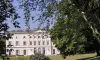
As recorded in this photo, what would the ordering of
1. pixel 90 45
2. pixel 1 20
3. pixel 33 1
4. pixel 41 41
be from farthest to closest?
pixel 41 41 < pixel 90 45 < pixel 33 1 < pixel 1 20

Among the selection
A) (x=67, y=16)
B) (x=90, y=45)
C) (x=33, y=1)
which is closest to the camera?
(x=33, y=1)

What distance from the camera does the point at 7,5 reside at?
41.1ft

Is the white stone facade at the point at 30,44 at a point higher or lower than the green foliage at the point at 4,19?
lower

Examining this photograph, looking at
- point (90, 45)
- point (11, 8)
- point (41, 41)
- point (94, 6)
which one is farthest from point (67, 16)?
point (41, 41)

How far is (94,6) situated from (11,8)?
19.9 ft

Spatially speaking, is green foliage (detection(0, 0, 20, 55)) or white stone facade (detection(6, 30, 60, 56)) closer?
green foliage (detection(0, 0, 20, 55))

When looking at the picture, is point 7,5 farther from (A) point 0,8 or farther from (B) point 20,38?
(B) point 20,38

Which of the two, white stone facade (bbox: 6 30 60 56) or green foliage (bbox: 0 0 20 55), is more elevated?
green foliage (bbox: 0 0 20 55)

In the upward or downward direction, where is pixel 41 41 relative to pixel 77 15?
downward

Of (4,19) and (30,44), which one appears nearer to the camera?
(4,19)

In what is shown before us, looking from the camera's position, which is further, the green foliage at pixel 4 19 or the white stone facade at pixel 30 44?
the white stone facade at pixel 30 44

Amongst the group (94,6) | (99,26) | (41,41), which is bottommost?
(41,41)

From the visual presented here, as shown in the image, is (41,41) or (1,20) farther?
(41,41)

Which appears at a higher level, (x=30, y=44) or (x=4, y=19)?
(x=4, y=19)
